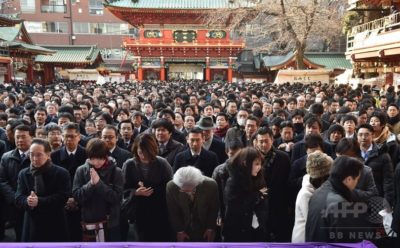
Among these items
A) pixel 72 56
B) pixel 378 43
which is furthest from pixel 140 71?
pixel 378 43

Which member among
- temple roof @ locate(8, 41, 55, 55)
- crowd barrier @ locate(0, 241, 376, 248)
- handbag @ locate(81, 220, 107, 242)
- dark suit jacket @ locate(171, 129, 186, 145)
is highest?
temple roof @ locate(8, 41, 55, 55)

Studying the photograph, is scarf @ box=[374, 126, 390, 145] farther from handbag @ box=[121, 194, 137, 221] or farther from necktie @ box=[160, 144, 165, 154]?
handbag @ box=[121, 194, 137, 221]

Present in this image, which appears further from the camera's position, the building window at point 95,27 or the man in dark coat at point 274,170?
the building window at point 95,27

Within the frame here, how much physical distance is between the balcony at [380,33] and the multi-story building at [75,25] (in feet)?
104

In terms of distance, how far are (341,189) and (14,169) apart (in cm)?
359

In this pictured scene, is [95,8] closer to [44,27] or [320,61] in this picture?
[44,27]

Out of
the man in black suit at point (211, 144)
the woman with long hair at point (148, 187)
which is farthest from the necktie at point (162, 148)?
the woman with long hair at point (148, 187)

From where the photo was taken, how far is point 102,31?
48500mm

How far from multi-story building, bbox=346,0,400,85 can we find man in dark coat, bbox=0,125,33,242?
41.2ft

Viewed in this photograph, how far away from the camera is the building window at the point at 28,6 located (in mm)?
46531

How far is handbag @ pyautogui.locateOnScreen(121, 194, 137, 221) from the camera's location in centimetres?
409

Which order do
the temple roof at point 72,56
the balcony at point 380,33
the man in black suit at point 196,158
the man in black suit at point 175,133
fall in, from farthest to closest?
the temple roof at point 72,56 < the balcony at point 380,33 < the man in black suit at point 175,133 < the man in black suit at point 196,158

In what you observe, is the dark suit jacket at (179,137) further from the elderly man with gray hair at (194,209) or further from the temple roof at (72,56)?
the temple roof at (72,56)

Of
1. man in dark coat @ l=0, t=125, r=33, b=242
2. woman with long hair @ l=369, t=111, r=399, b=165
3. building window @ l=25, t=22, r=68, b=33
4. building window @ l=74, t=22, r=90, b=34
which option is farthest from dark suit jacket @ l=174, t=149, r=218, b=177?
building window @ l=25, t=22, r=68, b=33
